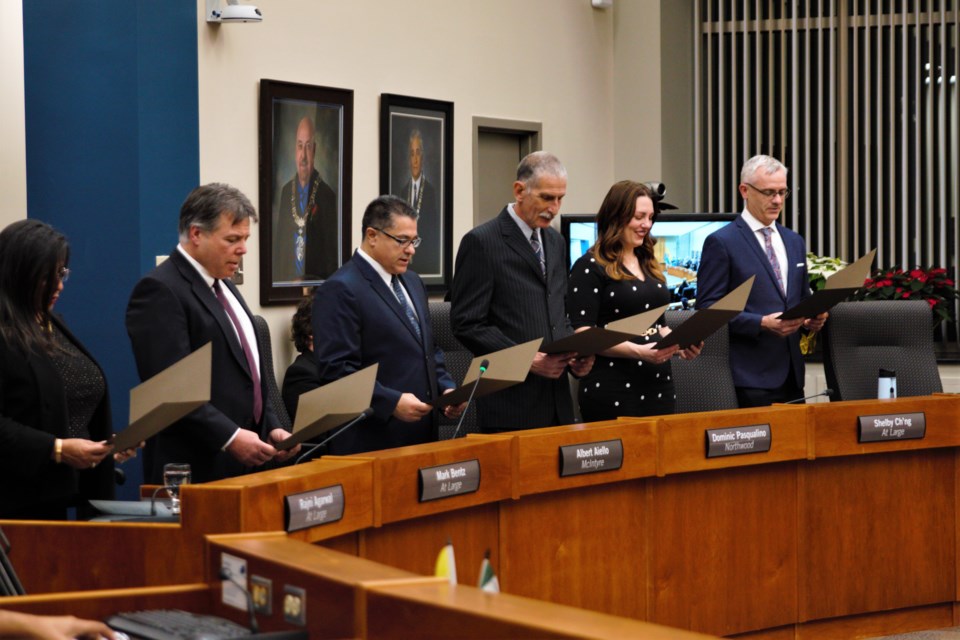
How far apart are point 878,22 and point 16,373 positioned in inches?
267

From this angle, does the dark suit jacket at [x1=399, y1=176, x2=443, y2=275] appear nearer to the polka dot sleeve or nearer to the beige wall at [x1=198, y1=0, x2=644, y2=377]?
the beige wall at [x1=198, y1=0, x2=644, y2=377]

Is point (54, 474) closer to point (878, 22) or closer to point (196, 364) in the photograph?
point (196, 364)

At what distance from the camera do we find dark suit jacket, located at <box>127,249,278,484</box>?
3557mm

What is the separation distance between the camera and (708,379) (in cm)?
567

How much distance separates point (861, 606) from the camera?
4.80m

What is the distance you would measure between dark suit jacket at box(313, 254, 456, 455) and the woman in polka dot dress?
73cm

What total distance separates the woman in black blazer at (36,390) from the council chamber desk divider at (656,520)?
0.47 meters

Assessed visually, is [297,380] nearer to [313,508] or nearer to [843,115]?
[313,508]

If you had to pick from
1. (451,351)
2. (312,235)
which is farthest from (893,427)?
(312,235)

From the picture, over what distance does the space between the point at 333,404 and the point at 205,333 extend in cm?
61

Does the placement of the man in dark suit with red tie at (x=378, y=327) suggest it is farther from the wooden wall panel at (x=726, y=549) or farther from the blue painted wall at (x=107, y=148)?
the blue painted wall at (x=107, y=148)

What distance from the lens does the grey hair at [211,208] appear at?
3.58m

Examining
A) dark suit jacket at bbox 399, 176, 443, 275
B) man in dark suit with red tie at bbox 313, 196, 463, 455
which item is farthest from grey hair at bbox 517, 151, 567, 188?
dark suit jacket at bbox 399, 176, 443, 275

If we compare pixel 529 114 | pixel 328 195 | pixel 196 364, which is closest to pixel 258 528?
pixel 196 364
